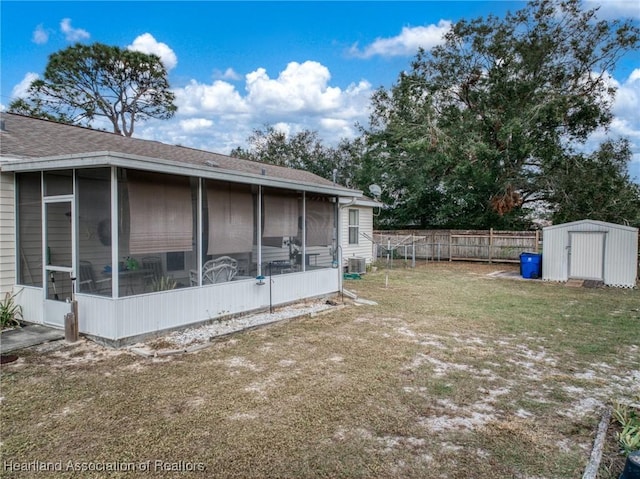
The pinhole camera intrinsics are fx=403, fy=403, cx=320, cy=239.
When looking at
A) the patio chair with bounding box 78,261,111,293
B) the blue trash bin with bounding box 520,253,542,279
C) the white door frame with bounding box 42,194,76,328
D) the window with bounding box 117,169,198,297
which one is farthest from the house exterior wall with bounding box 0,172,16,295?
the blue trash bin with bounding box 520,253,542,279

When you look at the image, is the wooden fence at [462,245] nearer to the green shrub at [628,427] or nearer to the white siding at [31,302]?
the white siding at [31,302]

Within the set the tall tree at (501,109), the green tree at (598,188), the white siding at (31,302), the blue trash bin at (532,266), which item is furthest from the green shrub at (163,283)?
the green tree at (598,188)

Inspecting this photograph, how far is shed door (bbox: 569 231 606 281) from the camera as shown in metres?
11.8

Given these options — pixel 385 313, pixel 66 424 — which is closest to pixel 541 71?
pixel 385 313

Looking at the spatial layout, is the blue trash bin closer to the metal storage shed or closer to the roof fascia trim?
the metal storage shed

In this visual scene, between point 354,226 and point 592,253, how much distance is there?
7665 mm

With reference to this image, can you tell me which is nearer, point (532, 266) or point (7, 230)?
point (7, 230)

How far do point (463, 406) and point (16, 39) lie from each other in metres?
19.9

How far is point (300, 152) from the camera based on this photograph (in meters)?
30.5

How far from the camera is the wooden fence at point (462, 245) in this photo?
16969mm

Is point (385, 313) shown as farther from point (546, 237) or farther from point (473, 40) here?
point (473, 40)

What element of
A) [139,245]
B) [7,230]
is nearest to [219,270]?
[139,245]

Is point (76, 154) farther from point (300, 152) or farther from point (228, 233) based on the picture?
point (300, 152)

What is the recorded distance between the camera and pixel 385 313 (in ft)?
25.3
